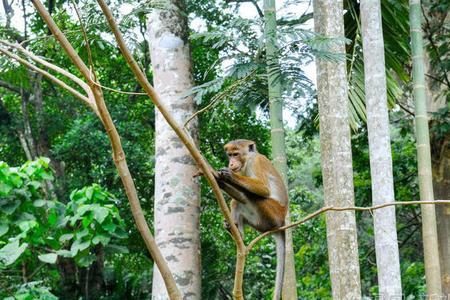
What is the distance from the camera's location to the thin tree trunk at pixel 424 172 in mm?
6469

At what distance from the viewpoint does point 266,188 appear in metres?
4.12

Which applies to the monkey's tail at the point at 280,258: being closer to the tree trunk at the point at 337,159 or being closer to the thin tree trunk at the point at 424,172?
the tree trunk at the point at 337,159

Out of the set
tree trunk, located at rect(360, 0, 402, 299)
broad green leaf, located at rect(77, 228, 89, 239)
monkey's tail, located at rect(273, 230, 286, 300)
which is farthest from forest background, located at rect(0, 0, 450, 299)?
monkey's tail, located at rect(273, 230, 286, 300)

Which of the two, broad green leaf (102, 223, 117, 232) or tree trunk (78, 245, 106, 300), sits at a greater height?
broad green leaf (102, 223, 117, 232)

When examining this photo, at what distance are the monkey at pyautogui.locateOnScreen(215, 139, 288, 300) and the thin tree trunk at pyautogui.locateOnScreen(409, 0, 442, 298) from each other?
2.46 meters

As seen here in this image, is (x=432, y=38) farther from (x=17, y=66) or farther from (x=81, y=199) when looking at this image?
(x=17, y=66)

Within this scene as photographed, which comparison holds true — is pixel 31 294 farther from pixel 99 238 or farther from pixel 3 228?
pixel 99 238

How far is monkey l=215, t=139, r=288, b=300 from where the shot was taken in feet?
13.5

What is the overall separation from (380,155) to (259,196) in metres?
1.45

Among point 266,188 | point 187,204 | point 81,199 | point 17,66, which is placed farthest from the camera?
point 81,199

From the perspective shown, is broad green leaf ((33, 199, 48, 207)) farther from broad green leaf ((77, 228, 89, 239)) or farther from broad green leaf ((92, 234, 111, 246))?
broad green leaf ((92, 234, 111, 246))

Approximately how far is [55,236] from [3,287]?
1.34 metres

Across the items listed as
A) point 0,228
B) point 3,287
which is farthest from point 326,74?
point 3,287

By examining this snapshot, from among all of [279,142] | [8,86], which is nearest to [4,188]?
[279,142]
